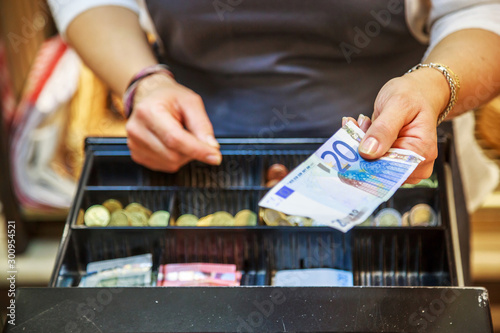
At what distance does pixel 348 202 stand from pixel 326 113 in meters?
0.46

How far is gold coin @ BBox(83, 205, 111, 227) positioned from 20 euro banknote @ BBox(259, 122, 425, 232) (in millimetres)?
440

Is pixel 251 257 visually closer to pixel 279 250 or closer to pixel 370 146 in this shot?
pixel 279 250

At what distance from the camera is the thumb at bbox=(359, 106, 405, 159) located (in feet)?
2.45

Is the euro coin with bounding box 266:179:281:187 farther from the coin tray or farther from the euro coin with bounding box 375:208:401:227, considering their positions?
the euro coin with bounding box 375:208:401:227

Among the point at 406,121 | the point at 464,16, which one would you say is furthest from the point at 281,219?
the point at 464,16

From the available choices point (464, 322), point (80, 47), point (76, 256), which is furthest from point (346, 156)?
point (80, 47)

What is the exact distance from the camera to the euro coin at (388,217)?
1.08 metres

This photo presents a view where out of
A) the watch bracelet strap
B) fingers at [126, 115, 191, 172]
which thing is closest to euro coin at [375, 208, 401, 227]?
the watch bracelet strap

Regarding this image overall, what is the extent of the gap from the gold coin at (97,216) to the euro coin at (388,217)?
1.64ft

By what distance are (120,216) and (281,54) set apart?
1.50ft

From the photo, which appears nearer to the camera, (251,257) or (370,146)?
(370,146)

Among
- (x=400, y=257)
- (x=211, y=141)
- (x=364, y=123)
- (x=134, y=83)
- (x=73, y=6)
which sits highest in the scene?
(x=73, y=6)

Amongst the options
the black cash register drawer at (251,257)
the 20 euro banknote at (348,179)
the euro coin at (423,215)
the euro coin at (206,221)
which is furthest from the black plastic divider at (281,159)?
the 20 euro banknote at (348,179)

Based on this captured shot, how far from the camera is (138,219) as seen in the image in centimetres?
112
